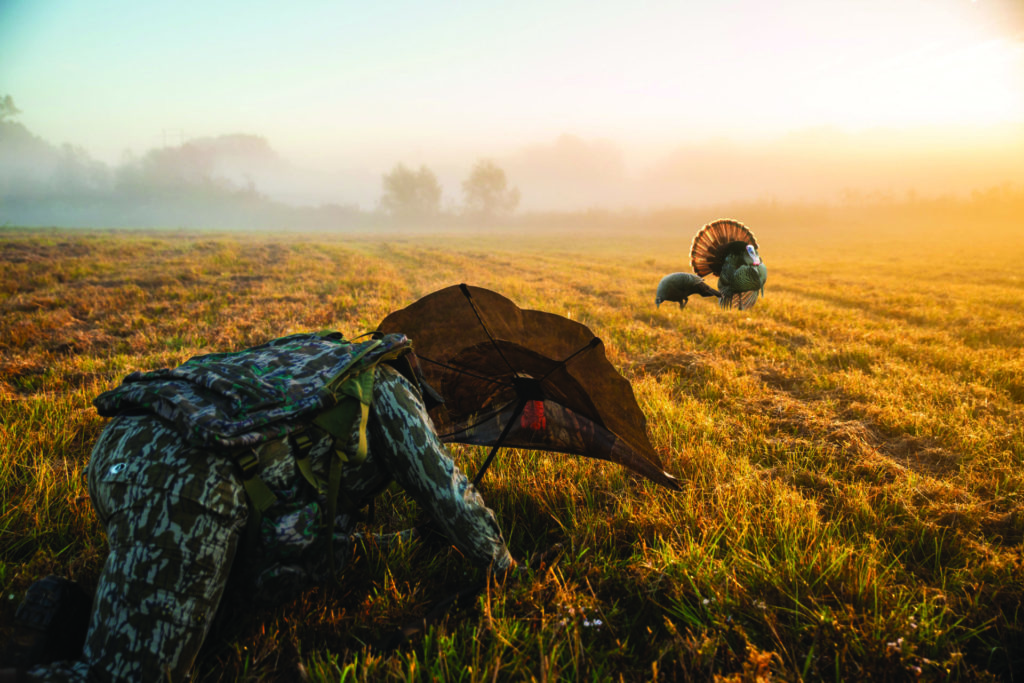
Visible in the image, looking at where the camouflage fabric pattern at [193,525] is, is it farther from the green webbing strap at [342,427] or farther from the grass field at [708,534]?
the grass field at [708,534]

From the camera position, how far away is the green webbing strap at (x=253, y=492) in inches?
61.8

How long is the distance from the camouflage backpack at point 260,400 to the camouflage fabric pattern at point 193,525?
53mm

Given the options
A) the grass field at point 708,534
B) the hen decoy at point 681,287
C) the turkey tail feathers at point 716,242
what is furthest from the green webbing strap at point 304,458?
the turkey tail feathers at point 716,242

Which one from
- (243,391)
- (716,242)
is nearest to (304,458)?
(243,391)

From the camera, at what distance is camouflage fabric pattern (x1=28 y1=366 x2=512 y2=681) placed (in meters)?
1.42

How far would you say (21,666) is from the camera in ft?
4.53

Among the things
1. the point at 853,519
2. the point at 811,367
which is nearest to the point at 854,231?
the point at 811,367

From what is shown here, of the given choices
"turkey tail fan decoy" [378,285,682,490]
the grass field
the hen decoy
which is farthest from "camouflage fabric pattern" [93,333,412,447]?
the hen decoy

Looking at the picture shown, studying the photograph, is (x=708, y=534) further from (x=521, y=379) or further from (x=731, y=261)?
(x=731, y=261)

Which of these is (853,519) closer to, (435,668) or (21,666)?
(435,668)

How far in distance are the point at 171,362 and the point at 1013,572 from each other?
762cm

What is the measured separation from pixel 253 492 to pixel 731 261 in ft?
12.2

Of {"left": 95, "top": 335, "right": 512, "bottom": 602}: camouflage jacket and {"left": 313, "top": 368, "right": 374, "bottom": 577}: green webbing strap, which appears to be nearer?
{"left": 95, "top": 335, "right": 512, "bottom": 602}: camouflage jacket

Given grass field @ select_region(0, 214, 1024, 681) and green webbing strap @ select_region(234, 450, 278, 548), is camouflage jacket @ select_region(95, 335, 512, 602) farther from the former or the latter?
grass field @ select_region(0, 214, 1024, 681)
